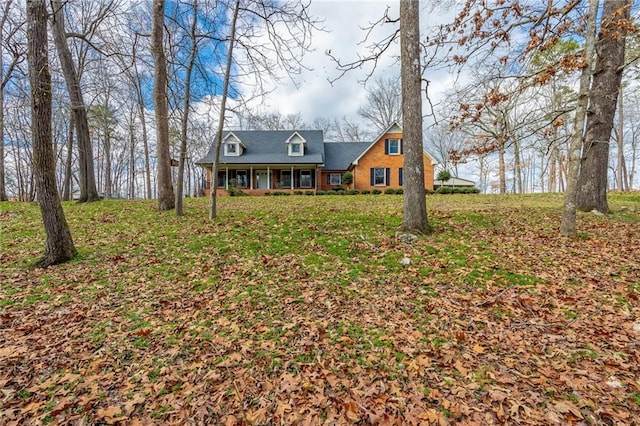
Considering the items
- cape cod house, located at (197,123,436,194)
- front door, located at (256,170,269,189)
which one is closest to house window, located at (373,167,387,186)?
cape cod house, located at (197,123,436,194)

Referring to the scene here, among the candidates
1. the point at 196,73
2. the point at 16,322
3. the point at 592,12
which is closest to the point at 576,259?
the point at 592,12

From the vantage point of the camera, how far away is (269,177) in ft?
80.9

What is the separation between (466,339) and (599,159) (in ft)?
26.1

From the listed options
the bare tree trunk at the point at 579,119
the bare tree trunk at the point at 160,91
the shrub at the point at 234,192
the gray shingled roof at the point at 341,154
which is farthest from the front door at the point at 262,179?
the bare tree trunk at the point at 579,119

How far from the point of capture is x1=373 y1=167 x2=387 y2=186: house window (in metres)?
23.5

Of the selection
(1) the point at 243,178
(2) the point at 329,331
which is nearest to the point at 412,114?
(2) the point at 329,331

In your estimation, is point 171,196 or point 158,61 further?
point 171,196

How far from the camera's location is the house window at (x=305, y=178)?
24.6 meters

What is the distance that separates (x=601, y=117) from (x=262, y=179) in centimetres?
2163

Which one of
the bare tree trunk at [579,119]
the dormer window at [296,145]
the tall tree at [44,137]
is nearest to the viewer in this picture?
the tall tree at [44,137]

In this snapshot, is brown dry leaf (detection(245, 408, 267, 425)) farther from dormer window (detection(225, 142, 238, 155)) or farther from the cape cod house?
dormer window (detection(225, 142, 238, 155))

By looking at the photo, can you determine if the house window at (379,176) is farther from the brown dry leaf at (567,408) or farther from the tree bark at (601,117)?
the brown dry leaf at (567,408)

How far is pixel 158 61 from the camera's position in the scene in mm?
9164

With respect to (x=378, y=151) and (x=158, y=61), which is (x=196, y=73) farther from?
(x=378, y=151)
